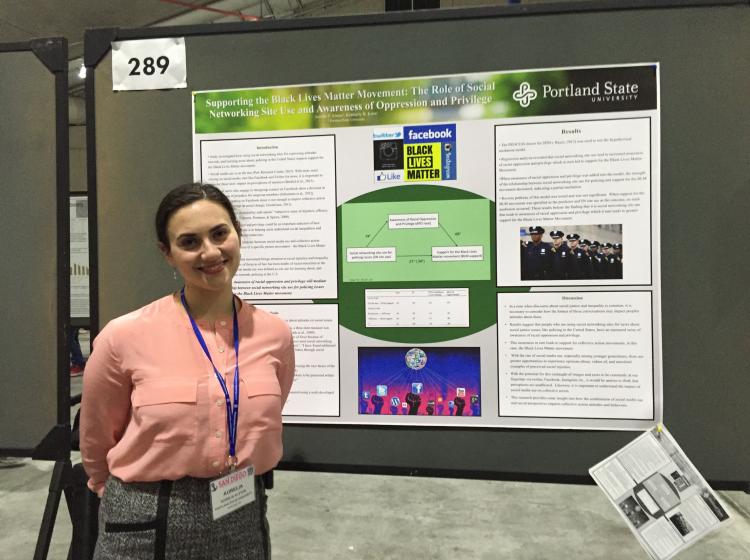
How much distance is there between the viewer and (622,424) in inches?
48.1

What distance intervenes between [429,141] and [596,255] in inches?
19.3

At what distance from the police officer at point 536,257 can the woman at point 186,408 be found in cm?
65

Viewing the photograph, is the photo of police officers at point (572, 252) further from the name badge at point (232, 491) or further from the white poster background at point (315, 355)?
the name badge at point (232, 491)

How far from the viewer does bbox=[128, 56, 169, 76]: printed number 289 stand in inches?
52.6

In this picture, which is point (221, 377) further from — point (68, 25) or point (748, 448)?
point (68, 25)

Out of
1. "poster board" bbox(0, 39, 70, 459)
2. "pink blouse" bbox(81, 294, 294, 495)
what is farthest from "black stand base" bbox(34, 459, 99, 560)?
"pink blouse" bbox(81, 294, 294, 495)

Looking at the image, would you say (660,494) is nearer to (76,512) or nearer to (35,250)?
(76,512)

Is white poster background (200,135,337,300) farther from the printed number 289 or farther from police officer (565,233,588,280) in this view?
police officer (565,233,588,280)

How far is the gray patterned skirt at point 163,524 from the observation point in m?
0.94

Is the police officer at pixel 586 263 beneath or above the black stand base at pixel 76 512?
above

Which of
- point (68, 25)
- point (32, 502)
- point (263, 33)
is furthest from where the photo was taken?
point (68, 25)

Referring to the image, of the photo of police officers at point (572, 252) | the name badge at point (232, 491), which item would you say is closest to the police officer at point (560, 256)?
the photo of police officers at point (572, 252)

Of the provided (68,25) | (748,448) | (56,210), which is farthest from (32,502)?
(68,25)

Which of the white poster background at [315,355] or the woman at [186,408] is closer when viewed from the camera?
the woman at [186,408]
